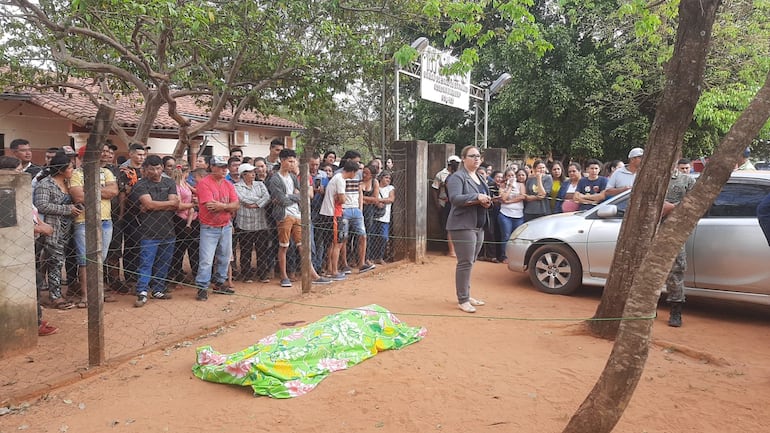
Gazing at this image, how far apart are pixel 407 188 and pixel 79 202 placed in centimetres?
513

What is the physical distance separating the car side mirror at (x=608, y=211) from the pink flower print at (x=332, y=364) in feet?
12.6

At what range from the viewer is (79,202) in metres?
5.80

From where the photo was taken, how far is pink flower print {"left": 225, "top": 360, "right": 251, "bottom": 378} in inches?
149

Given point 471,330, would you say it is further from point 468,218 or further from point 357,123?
point 357,123

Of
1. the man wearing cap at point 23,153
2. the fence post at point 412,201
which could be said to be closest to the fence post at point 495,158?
the fence post at point 412,201

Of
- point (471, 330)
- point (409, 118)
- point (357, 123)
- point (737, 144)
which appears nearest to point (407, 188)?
point (471, 330)

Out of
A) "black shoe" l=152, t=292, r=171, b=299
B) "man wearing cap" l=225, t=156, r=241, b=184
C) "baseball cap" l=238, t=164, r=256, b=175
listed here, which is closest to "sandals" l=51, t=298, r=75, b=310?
"black shoe" l=152, t=292, r=171, b=299

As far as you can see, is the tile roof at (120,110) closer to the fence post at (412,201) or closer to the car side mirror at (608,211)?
the fence post at (412,201)

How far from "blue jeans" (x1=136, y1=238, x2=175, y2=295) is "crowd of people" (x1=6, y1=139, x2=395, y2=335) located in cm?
1

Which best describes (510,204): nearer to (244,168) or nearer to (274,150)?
(274,150)

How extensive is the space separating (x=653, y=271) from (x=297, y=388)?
8.26 ft

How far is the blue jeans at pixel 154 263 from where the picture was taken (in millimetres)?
6121

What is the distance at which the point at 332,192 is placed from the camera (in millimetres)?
7410

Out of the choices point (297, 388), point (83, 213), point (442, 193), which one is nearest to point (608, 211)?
point (442, 193)
